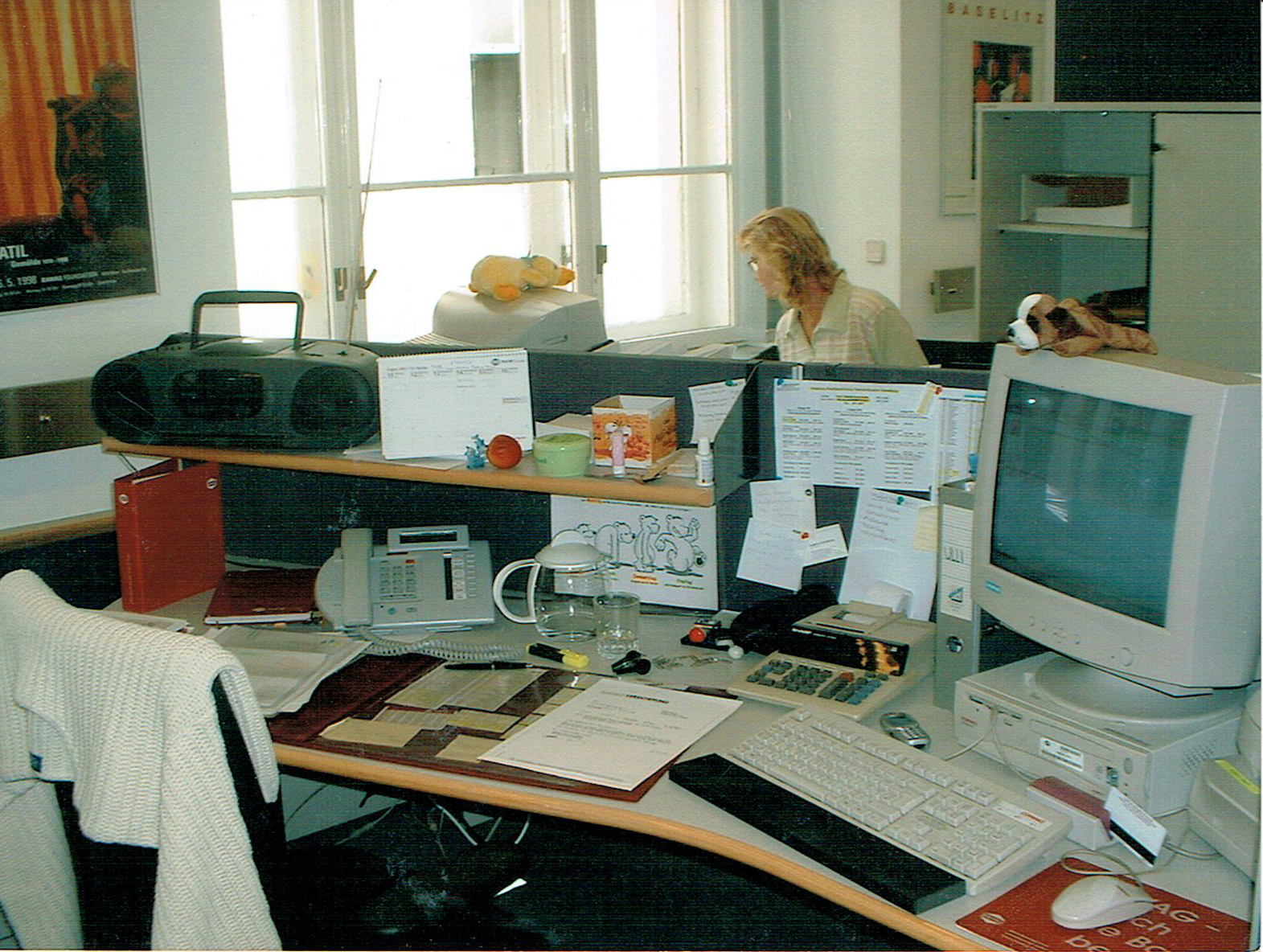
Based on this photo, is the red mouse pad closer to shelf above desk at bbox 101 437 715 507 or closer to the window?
shelf above desk at bbox 101 437 715 507

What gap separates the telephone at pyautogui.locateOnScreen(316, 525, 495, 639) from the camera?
85.6 inches

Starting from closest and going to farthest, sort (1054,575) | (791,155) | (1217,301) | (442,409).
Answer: (1054,575), (442,409), (1217,301), (791,155)

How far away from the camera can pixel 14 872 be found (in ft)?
5.51

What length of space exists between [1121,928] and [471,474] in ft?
3.73

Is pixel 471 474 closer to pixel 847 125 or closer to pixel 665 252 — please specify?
pixel 665 252

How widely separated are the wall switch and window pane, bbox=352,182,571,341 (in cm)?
134

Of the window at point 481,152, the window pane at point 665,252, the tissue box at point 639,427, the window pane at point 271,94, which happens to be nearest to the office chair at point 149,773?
the tissue box at point 639,427

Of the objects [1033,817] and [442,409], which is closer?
[1033,817]

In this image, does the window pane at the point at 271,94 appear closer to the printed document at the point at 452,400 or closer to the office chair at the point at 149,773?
the printed document at the point at 452,400

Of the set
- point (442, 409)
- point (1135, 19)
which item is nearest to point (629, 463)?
point (442, 409)

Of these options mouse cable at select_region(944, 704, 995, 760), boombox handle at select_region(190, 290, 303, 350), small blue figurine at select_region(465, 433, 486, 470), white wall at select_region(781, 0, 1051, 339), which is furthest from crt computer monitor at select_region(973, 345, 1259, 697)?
white wall at select_region(781, 0, 1051, 339)

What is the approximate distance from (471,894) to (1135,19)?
2.80 m

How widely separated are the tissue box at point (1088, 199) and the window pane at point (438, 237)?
1492mm

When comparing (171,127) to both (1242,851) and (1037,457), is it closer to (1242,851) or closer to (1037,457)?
(1037,457)
